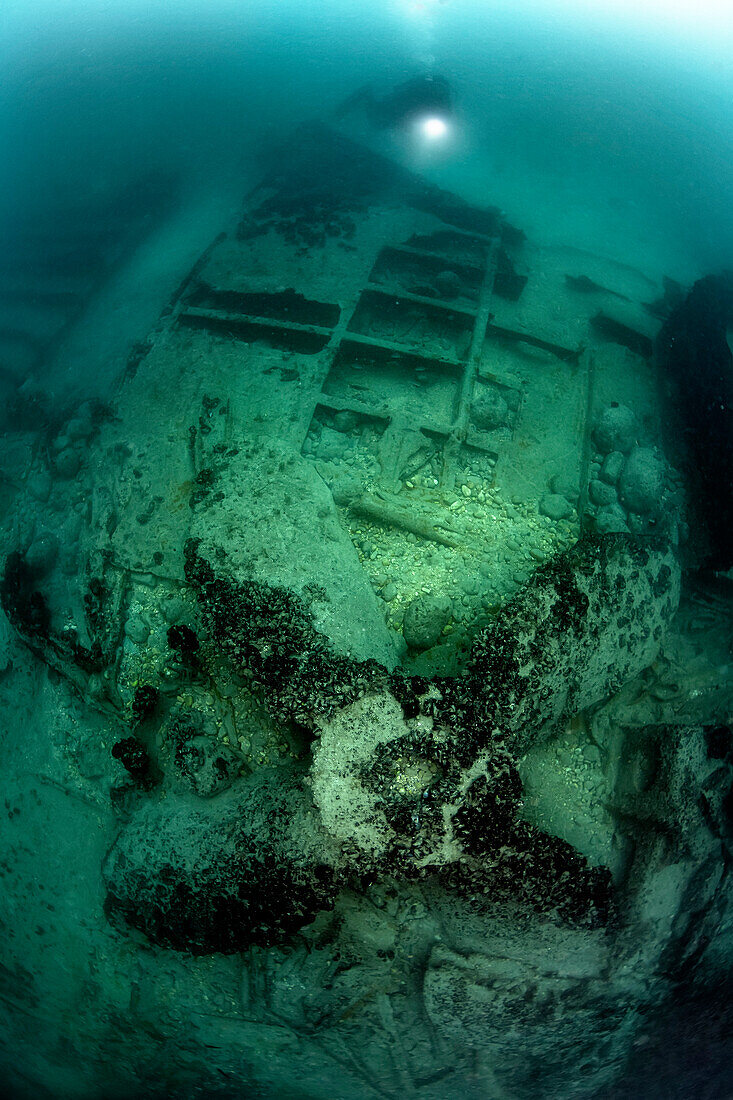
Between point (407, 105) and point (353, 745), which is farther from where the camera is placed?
point (407, 105)

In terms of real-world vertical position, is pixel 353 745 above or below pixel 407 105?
below

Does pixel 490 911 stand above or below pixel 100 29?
below

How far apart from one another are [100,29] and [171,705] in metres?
11.8

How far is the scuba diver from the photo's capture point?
799 cm

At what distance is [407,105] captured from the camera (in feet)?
26.5

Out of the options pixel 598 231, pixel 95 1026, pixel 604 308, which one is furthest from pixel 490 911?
pixel 598 231

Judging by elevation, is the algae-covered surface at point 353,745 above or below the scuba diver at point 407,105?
below

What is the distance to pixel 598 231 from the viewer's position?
266 inches

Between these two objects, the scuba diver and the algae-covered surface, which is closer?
the algae-covered surface

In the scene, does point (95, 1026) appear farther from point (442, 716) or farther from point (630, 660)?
point (630, 660)

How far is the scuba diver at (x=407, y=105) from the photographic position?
7.99 metres

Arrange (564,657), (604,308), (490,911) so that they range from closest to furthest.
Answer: (490,911)
(564,657)
(604,308)

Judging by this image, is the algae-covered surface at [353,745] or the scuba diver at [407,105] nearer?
the algae-covered surface at [353,745]

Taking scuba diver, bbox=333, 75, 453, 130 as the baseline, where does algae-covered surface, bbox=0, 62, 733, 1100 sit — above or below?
below
